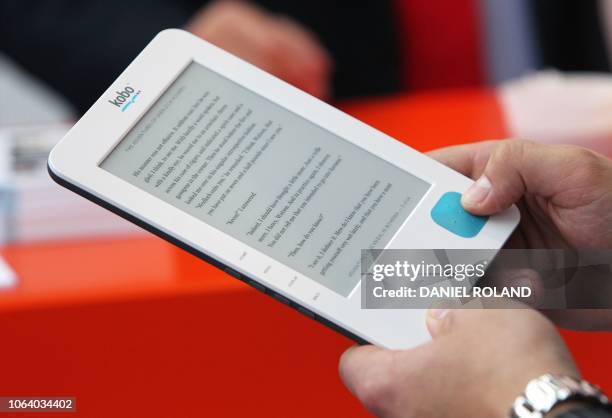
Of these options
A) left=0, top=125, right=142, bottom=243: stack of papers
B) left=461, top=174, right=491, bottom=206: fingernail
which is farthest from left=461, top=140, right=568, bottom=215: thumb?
left=0, top=125, right=142, bottom=243: stack of papers

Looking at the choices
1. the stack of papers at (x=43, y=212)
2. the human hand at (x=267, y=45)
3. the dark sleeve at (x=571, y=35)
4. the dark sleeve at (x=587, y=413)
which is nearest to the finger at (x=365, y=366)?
the dark sleeve at (x=587, y=413)

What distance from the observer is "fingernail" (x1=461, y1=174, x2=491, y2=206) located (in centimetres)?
56

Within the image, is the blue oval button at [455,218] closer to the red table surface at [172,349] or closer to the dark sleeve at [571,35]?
the red table surface at [172,349]

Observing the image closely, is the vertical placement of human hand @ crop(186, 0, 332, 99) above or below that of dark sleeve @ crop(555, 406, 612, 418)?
below

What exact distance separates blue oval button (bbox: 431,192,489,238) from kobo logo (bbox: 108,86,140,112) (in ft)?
0.69

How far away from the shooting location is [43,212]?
2.62 ft

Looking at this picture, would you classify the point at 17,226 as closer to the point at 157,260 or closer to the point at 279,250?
the point at 157,260

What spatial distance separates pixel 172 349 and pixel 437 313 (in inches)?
10.5

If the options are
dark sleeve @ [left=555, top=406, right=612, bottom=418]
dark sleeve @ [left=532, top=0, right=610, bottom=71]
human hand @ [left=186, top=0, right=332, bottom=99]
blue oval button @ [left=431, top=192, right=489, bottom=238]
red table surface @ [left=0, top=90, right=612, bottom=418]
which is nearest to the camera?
dark sleeve @ [left=555, top=406, right=612, bottom=418]

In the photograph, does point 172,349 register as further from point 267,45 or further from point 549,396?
point 267,45

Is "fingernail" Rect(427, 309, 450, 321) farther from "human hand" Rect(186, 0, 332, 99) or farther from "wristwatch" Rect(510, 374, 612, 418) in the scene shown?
"human hand" Rect(186, 0, 332, 99)

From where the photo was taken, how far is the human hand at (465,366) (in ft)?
1.52

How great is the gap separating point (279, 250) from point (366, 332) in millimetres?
72

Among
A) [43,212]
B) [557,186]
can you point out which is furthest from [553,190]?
[43,212]
